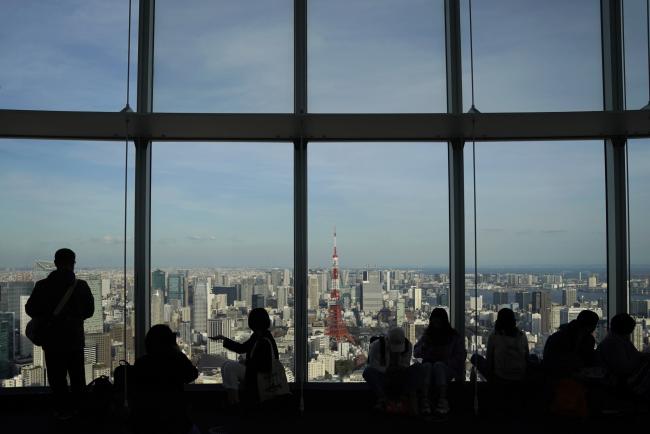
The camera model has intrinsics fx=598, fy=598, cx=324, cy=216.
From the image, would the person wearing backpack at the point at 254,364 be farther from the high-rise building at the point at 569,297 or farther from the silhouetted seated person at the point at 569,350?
the high-rise building at the point at 569,297

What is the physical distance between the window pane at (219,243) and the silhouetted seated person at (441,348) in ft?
4.00

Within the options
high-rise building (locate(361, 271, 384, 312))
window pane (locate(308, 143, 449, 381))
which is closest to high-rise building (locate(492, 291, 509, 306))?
window pane (locate(308, 143, 449, 381))

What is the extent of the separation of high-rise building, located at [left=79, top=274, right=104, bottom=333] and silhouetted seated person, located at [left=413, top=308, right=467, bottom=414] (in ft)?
9.30

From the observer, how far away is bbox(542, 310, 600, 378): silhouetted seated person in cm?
478

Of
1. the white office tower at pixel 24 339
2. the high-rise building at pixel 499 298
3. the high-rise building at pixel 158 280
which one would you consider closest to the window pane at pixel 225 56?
the high-rise building at pixel 158 280

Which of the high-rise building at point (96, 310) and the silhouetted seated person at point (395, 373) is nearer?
the silhouetted seated person at point (395, 373)

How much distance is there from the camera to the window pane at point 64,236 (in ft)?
17.6

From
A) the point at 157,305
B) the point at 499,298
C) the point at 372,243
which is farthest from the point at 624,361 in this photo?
the point at 157,305

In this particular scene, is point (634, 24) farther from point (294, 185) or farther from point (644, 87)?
point (294, 185)

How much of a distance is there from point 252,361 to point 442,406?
1.61 m

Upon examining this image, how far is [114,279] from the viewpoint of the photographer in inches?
213

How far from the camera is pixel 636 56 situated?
5.61m

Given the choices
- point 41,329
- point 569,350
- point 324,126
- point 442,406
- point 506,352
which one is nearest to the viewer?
point 41,329

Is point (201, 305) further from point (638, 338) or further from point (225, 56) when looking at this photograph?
point (638, 338)
